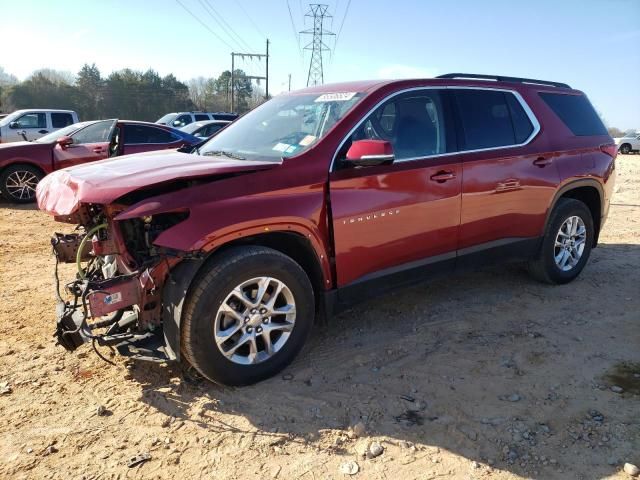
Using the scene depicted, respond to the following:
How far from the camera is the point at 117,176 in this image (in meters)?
3.01

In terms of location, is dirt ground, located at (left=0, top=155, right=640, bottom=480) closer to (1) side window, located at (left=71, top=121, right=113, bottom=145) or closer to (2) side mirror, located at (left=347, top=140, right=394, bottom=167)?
(2) side mirror, located at (left=347, top=140, right=394, bottom=167)

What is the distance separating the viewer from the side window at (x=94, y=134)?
9.65 metres

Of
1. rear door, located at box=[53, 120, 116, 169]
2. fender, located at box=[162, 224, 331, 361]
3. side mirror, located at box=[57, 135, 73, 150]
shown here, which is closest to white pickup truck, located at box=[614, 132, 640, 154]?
rear door, located at box=[53, 120, 116, 169]

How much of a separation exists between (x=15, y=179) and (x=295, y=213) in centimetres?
844

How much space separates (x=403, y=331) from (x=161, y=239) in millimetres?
2121

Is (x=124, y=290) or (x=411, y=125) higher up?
(x=411, y=125)

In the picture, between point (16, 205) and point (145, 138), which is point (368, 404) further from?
point (16, 205)

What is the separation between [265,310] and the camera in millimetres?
3133

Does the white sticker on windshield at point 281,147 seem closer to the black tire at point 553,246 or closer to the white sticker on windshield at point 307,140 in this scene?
the white sticker on windshield at point 307,140

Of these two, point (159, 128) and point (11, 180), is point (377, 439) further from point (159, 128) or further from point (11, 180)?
point (11, 180)

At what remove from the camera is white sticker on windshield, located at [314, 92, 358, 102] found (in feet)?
12.1

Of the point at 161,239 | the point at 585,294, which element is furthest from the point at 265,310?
the point at 585,294

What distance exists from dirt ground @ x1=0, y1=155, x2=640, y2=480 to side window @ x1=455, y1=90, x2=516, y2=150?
1484mm

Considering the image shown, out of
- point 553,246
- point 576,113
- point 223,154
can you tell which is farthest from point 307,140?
point 576,113
